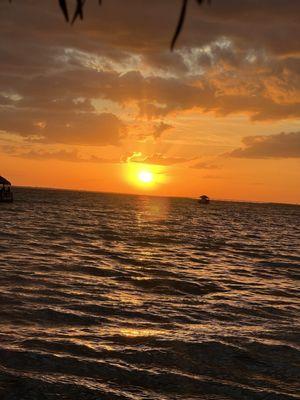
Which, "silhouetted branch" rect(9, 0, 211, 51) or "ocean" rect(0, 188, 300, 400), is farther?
"ocean" rect(0, 188, 300, 400)

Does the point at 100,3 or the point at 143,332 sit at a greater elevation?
the point at 100,3

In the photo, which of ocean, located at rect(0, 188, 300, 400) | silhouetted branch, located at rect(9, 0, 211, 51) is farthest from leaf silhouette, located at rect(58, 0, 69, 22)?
ocean, located at rect(0, 188, 300, 400)

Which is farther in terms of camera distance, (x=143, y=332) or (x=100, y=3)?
(x=143, y=332)

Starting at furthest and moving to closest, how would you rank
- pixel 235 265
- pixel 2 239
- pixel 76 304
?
pixel 2 239
pixel 235 265
pixel 76 304

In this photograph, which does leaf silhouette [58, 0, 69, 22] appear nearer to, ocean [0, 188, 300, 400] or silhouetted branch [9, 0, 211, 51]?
silhouetted branch [9, 0, 211, 51]

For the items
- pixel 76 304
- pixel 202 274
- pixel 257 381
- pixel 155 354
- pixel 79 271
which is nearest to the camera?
pixel 257 381

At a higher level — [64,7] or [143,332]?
[64,7]

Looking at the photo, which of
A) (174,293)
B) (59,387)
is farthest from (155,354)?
(174,293)

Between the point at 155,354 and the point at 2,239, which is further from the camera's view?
the point at 2,239

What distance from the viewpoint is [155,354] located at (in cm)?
987

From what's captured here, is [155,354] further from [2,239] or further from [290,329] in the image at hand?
[2,239]

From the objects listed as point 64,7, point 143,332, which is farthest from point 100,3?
point 143,332

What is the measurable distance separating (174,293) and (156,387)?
7780 mm

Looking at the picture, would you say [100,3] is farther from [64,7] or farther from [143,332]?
[143,332]
